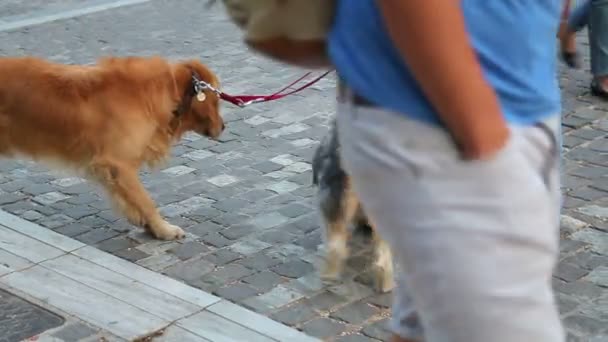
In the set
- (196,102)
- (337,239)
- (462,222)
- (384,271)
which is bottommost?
(384,271)

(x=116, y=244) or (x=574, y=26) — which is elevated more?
(x=574, y=26)

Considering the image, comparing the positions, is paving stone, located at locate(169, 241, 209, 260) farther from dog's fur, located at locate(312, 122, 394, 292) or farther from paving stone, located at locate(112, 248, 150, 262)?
dog's fur, located at locate(312, 122, 394, 292)

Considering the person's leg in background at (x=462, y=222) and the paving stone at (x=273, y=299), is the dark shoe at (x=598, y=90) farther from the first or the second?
the person's leg in background at (x=462, y=222)

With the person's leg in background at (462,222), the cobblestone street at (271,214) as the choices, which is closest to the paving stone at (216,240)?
the cobblestone street at (271,214)

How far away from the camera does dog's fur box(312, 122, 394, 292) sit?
4.10 meters

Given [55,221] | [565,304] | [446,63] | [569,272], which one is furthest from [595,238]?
[446,63]

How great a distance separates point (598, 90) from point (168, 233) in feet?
12.0

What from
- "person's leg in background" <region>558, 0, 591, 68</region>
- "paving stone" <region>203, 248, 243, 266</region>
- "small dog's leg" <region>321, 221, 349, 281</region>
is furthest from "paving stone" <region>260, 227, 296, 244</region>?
"person's leg in background" <region>558, 0, 591, 68</region>

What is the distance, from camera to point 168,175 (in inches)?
237

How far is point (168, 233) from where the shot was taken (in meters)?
4.94

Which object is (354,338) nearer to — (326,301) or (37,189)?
(326,301)

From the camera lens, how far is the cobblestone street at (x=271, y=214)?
13.4 feet

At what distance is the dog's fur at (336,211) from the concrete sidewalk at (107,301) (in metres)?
0.51

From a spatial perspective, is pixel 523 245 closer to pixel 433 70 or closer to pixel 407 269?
pixel 407 269
